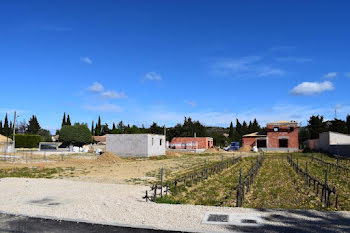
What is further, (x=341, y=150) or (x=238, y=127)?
(x=238, y=127)

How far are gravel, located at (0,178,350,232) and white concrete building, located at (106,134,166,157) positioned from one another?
28.9 meters

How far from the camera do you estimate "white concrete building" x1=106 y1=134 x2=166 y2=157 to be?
41625 millimetres

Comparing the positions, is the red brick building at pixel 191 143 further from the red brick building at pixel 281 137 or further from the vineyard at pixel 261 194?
the vineyard at pixel 261 194

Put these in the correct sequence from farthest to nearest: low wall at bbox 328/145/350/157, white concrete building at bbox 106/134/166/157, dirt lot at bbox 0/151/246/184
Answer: white concrete building at bbox 106/134/166/157
low wall at bbox 328/145/350/157
dirt lot at bbox 0/151/246/184

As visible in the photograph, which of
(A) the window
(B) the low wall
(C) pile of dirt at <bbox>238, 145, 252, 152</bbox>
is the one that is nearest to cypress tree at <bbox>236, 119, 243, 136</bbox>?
(A) the window

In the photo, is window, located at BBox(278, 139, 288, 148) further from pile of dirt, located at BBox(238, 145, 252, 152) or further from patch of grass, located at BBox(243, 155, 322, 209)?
patch of grass, located at BBox(243, 155, 322, 209)

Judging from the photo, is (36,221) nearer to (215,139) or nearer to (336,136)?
(336,136)

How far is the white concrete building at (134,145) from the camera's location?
41625 mm

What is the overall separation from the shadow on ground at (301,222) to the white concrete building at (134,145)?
33.3 m

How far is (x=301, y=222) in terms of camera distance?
25.1 ft

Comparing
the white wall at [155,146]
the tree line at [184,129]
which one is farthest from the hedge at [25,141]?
the white wall at [155,146]

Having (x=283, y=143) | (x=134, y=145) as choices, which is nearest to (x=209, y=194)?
(x=134, y=145)

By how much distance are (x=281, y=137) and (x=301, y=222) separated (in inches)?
1983

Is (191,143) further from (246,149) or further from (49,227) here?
(49,227)
